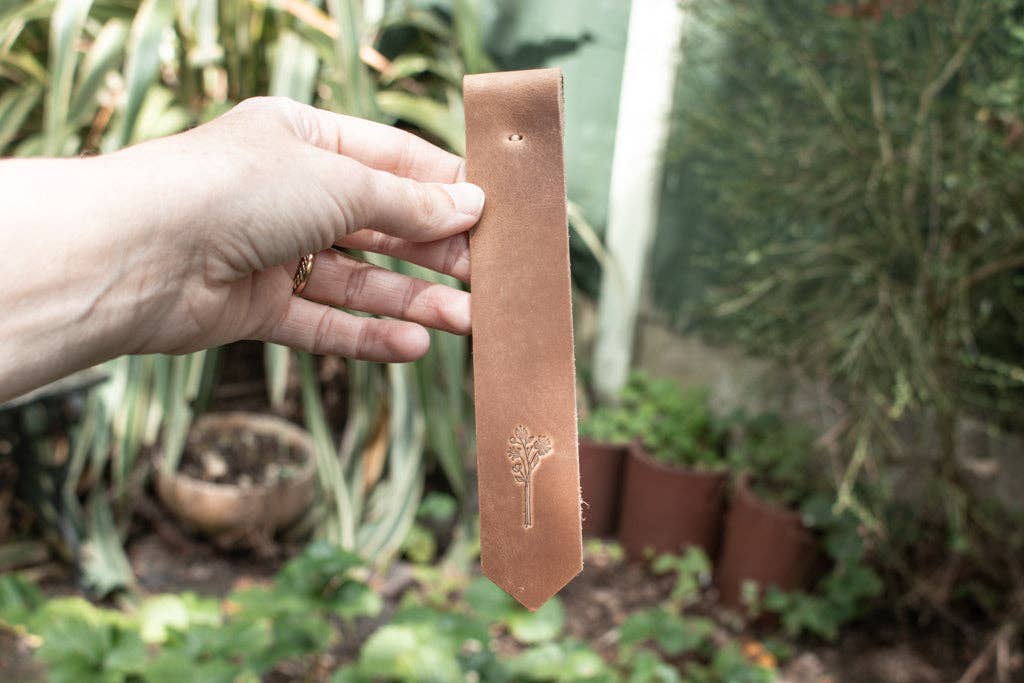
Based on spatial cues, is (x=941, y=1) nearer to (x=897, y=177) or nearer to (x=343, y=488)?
(x=897, y=177)

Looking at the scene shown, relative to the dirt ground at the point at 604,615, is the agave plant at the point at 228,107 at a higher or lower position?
higher

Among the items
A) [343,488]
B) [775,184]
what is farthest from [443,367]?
[775,184]

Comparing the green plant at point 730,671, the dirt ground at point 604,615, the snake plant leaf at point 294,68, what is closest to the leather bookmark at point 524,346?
the green plant at point 730,671

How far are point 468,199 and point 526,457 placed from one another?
219 mm

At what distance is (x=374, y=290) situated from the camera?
88 cm

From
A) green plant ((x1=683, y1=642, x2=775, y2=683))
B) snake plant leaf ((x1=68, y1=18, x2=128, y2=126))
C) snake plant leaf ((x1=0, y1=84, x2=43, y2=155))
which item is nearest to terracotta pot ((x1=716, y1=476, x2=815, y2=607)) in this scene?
green plant ((x1=683, y1=642, x2=775, y2=683))

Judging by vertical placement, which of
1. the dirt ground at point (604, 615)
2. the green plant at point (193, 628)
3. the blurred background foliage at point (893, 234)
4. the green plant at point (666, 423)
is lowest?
the dirt ground at point (604, 615)

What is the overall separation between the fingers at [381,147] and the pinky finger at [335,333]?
0.16 metres

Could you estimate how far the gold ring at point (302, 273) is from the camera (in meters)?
0.85

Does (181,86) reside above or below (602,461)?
above

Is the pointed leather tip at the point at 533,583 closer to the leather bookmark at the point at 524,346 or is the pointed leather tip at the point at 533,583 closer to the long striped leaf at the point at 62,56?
the leather bookmark at the point at 524,346

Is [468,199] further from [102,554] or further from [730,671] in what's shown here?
[102,554]

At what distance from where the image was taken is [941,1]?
62.6 inches

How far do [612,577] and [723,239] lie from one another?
109 cm
